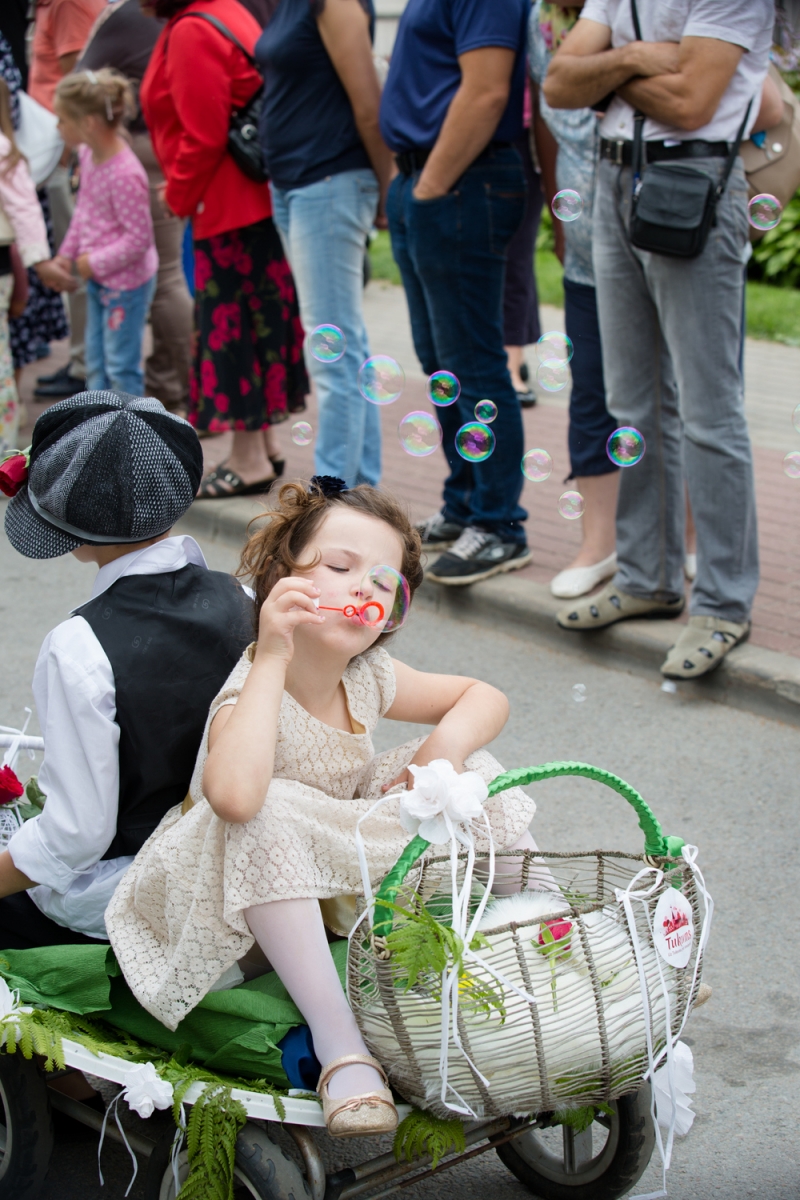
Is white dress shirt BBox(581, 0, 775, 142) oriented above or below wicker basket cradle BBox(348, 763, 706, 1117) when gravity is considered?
above

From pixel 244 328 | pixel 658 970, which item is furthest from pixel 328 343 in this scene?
pixel 658 970

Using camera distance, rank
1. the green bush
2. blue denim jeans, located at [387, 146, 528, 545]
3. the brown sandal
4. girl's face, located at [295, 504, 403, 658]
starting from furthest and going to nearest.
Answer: the green bush < the brown sandal < blue denim jeans, located at [387, 146, 528, 545] < girl's face, located at [295, 504, 403, 658]

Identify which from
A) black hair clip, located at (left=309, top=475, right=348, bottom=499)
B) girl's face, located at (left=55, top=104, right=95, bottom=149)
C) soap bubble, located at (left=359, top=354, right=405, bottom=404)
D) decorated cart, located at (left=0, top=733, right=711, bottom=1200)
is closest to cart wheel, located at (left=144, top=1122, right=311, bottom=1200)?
decorated cart, located at (left=0, top=733, right=711, bottom=1200)

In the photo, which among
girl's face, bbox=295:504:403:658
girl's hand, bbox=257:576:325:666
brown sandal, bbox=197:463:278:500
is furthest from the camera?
brown sandal, bbox=197:463:278:500

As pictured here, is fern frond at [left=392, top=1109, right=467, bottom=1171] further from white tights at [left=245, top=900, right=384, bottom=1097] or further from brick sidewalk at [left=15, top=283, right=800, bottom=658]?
brick sidewalk at [left=15, top=283, right=800, bottom=658]

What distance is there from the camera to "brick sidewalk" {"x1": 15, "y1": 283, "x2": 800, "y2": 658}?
13.8 ft

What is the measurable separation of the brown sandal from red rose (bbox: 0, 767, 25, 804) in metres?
3.14

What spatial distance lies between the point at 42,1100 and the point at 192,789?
510 mm

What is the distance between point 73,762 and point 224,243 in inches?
140

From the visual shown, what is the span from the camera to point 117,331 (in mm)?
5797

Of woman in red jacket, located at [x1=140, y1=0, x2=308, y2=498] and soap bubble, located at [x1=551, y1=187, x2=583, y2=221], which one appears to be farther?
woman in red jacket, located at [x1=140, y1=0, x2=308, y2=498]

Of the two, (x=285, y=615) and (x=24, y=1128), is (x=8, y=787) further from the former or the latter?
(x=285, y=615)

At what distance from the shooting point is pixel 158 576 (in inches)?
80.1

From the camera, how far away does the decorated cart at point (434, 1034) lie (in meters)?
1.60
